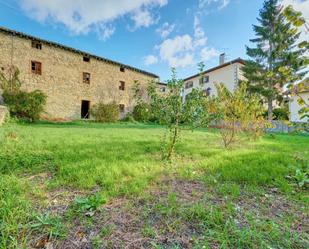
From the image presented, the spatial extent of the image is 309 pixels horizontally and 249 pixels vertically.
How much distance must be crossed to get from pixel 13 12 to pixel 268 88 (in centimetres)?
2347

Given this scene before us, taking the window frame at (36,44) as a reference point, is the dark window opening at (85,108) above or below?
below

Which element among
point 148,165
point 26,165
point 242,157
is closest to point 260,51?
point 242,157

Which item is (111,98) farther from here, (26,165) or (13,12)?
(26,165)

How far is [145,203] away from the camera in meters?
2.34

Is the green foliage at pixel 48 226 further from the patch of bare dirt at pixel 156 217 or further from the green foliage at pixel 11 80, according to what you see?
the green foliage at pixel 11 80

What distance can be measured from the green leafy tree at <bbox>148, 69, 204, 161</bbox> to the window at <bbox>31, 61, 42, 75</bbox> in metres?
15.8

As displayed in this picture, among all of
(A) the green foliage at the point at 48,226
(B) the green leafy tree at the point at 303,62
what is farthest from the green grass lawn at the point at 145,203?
(B) the green leafy tree at the point at 303,62

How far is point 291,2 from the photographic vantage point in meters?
1.41

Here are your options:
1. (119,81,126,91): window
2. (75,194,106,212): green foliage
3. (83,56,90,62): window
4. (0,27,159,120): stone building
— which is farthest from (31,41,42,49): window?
(75,194,106,212): green foliage

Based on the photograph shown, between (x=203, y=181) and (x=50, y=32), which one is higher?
(x=50, y=32)

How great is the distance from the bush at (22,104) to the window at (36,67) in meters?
2.73

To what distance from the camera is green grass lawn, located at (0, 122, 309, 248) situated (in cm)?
171

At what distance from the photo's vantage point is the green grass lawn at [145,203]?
171 cm

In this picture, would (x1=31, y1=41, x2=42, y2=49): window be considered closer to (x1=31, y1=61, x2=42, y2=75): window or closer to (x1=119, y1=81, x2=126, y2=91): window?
(x1=31, y1=61, x2=42, y2=75): window
